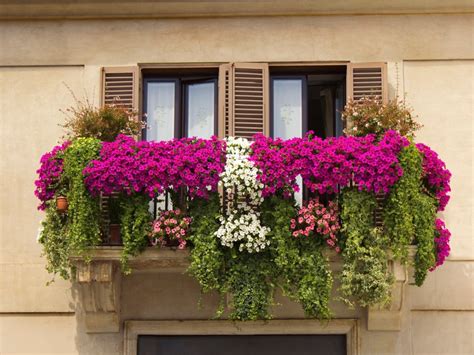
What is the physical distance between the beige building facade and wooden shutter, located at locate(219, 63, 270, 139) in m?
0.21

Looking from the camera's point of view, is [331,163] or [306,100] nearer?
[331,163]

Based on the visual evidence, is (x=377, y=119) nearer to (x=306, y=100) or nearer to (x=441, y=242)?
(x=306, y=100)

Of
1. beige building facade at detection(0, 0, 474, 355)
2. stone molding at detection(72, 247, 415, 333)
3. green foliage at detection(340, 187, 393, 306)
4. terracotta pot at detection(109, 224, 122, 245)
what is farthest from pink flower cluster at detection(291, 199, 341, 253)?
terracotta pot at detection(109, 224, 122, 245)

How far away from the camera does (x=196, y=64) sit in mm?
12344

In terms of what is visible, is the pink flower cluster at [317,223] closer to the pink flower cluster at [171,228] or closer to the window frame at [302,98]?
the pink flower cluster at [171,228]

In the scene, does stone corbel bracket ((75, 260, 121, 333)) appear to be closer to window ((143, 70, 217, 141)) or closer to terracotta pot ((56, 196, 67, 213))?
terracotta pot ((56, 196, 67, 213))

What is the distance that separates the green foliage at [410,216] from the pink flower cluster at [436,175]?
0.71 feet

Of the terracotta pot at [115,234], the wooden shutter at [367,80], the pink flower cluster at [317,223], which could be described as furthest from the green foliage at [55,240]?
the wooden shutter at [367,80]

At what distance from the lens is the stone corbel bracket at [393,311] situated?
35.9 feet

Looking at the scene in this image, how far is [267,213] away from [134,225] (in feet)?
4.41

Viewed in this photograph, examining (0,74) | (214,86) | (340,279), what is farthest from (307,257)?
(0,74)

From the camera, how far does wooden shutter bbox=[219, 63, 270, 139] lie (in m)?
12.0

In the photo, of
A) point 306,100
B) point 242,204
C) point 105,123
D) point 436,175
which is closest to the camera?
point 242,204

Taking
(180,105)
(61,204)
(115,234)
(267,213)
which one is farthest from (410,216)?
(61,204)
